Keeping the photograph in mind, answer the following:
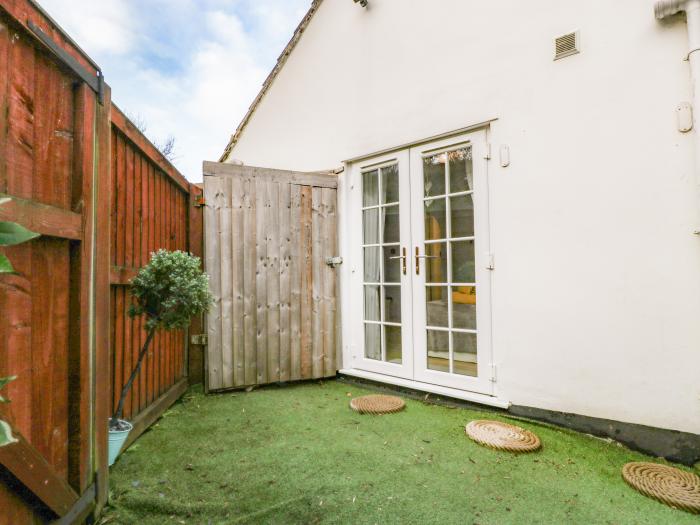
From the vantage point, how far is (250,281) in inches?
143

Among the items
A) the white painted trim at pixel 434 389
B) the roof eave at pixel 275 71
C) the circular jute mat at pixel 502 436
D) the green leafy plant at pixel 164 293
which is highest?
the roof eave at pixel 275 71

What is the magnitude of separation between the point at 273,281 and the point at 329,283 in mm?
580

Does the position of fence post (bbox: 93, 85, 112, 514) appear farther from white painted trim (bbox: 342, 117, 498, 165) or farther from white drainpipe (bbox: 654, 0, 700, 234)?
white drainpipe (bbox: 654, 0, 700, 234)

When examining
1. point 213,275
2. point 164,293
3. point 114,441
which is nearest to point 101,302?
point 164,293

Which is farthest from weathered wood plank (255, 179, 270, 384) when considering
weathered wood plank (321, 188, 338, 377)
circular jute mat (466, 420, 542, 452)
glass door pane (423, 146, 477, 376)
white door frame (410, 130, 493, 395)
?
circular jute mat (466, 420, 542, 452)

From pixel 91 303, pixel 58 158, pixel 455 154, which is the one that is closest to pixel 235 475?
pixel 91 303

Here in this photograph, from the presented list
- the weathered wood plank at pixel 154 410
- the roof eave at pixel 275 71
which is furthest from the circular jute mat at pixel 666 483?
the roof eave at pixel 275 71

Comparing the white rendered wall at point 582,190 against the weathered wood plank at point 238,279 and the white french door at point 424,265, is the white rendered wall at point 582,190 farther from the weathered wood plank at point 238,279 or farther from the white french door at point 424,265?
the weathered wood plank at point 238,279

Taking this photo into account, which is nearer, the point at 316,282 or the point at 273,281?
the point at 273,281

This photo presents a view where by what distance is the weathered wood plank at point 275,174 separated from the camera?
357 cm

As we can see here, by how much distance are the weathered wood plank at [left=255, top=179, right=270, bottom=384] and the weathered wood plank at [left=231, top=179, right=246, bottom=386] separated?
0.45 ft

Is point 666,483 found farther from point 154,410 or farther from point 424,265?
point 154,410

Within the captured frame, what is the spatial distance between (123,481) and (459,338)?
2.43 meters

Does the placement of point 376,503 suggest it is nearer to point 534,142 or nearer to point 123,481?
point 123,481
